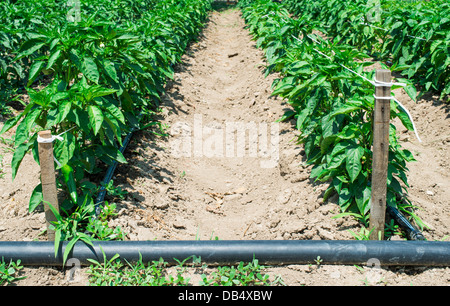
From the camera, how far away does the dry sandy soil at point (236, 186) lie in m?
3.22

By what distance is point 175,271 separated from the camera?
2.87 meters

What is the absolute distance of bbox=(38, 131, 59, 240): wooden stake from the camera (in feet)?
9.02

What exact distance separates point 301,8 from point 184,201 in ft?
32.7

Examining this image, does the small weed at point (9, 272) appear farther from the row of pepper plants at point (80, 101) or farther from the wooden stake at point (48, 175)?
the row of pepper plants at point (80, 101)

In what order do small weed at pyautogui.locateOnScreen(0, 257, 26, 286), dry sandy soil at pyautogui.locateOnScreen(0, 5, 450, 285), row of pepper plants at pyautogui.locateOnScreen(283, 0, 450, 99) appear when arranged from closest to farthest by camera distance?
small weed at pyautogui.locateOnScreen(0, 257, 26, 286), dry sandy soil at pyautogui.locateOnScreen(0, 5, 450, 285), row of pepper plants at pyautogui.locateOnScreen(283, 0, 450, 99)

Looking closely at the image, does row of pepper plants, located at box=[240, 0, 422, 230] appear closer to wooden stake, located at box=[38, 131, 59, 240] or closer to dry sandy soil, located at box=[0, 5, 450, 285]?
dry sandy soil, located at box=[0, 5, 450, 285]

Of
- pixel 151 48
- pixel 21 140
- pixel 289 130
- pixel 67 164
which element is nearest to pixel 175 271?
pixel 67 164

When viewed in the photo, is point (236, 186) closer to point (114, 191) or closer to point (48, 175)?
point (114, 191)

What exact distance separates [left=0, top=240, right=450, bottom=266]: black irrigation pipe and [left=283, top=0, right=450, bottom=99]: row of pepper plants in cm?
208

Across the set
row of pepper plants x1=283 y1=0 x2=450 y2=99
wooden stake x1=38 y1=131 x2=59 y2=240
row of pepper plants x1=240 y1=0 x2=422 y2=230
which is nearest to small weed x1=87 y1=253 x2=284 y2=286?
wooden stake x1=38 y1=131 x2=59 y2=240

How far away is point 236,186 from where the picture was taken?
15.6 ft

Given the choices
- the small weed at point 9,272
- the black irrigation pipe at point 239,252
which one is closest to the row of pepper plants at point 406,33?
the black irrigation pipe at point 239,252

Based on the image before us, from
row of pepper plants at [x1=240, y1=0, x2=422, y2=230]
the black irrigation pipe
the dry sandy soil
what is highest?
row of pepper plants at [x1=240, y1=0, x2=422, y2=230]

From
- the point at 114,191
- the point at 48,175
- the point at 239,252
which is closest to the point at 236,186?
the point at 114,191
